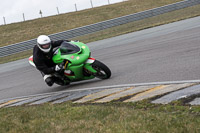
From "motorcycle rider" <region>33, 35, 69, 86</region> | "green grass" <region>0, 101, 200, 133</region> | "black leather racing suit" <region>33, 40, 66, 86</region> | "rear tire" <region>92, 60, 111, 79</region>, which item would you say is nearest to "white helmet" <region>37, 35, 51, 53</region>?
"motorcycle rider" <region>33, 35, 69, 86</region>

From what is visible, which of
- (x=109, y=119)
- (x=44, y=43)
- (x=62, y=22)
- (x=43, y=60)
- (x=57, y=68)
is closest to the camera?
(x=109, y=119)

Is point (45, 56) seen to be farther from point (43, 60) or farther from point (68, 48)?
point (68, 48)

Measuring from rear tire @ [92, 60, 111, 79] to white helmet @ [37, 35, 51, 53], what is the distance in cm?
125

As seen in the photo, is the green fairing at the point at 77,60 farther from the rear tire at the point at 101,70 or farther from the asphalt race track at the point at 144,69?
the asphalt race track at the point at 144,69

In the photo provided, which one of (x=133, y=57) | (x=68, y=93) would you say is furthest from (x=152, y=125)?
(x=133, y=57)

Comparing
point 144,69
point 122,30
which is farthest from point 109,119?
point 122,30

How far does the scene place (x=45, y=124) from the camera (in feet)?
19.4

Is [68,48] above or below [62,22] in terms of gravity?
above

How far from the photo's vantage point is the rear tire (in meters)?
9.52

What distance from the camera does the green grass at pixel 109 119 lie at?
465cm

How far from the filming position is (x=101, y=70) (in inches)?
382

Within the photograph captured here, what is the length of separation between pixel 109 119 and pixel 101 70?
14.0 feet

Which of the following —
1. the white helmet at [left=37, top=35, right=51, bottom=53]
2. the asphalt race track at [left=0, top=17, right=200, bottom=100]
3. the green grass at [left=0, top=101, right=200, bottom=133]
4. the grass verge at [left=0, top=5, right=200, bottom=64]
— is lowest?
the grass verge at [left=0, top=5, right=200, bottom=64]

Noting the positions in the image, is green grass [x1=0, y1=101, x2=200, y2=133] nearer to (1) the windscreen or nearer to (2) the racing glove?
(2) the racing glove
